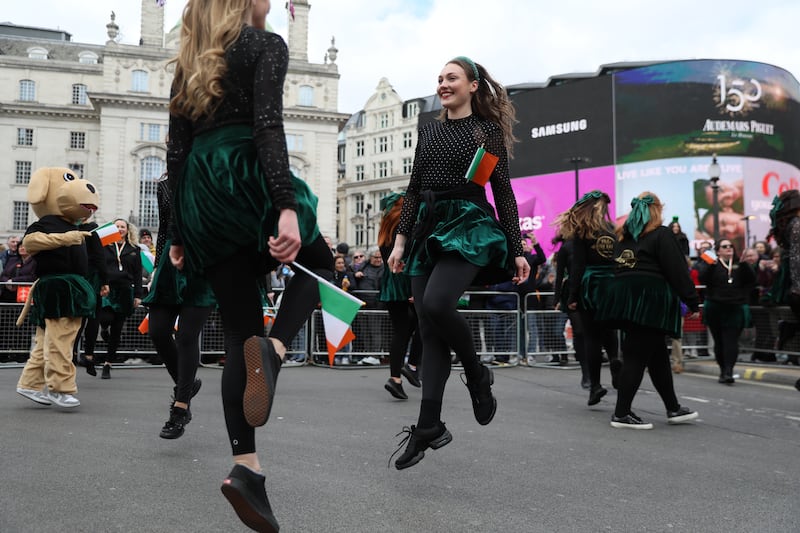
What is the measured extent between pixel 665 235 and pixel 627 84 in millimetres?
36261

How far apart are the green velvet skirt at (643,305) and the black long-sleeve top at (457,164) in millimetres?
2379

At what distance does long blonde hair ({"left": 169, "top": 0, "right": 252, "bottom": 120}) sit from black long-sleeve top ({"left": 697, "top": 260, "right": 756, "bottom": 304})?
8.70m

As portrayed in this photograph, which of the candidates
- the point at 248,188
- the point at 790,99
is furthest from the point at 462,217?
the point at 790,99

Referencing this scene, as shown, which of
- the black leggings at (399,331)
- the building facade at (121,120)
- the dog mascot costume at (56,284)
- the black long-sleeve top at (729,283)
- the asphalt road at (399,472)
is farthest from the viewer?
the building facade at (121,120)

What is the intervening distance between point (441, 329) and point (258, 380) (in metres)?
1.40

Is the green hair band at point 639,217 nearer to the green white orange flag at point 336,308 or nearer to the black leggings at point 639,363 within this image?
the black leggings at point 639,363

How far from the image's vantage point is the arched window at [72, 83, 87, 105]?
64.6m

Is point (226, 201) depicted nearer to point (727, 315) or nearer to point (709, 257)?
point (709, 257)

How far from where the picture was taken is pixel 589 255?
7250 millimetres

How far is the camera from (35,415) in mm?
5801

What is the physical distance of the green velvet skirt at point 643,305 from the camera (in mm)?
5980

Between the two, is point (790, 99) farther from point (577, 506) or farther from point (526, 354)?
point (577, 506)

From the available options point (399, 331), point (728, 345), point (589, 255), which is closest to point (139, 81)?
point (728, 345)

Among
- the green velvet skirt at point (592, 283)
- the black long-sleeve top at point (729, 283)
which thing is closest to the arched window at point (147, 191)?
the black long-sleeve top at point (729, 283)
